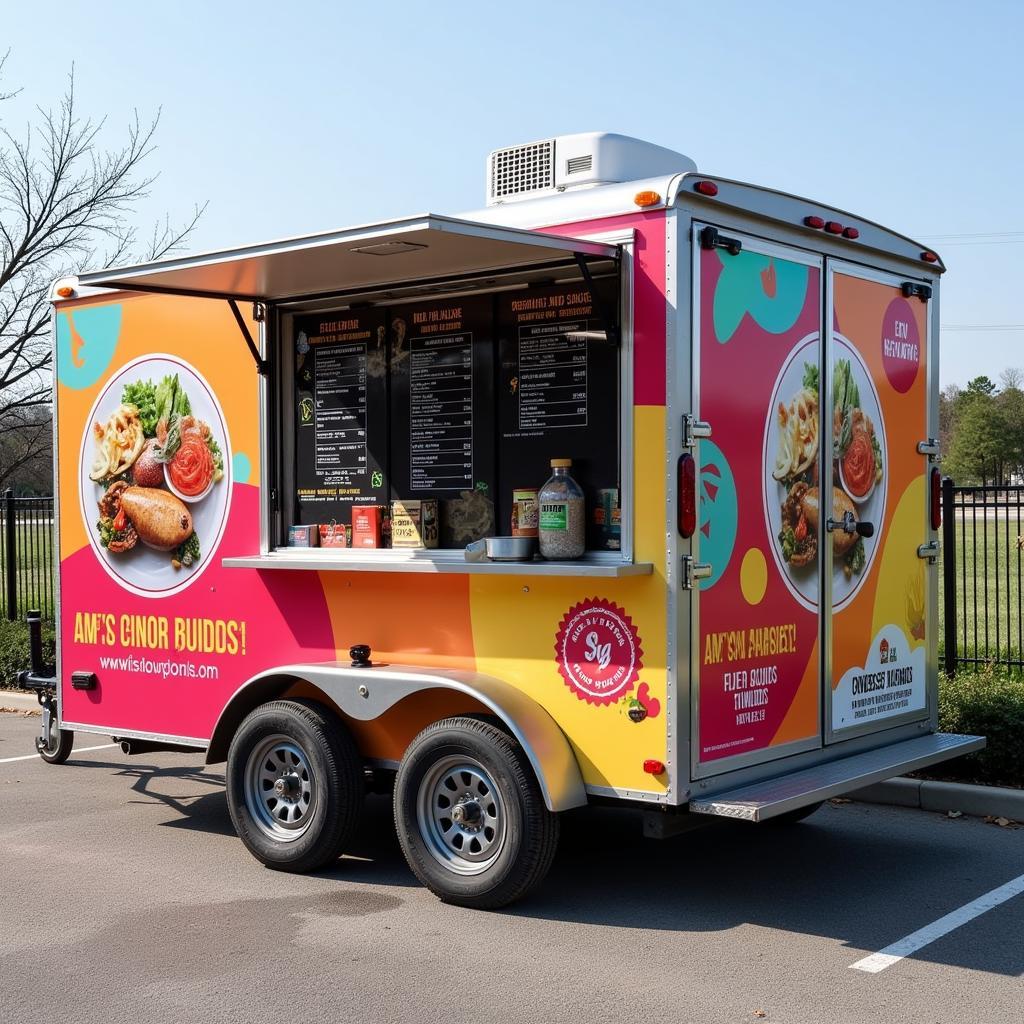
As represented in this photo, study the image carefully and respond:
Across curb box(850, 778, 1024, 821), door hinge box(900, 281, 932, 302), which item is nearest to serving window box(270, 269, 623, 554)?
door hinge box(900, 281, 932, 302)

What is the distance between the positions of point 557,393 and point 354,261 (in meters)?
1.09

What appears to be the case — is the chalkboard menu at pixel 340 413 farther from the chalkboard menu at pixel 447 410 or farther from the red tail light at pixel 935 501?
the red tail light at pixel 935 501

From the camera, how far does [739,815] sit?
5281 mm

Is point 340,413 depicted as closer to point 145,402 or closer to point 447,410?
point 447,410

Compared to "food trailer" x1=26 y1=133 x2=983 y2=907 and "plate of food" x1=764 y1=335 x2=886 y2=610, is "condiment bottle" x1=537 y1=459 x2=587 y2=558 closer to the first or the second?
"food trailer" x1=26 y1=133 x2=983 y2=907

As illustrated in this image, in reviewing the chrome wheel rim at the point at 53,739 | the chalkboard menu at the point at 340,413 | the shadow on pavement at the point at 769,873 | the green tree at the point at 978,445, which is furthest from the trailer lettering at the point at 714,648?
the green tree at the point at 978,445

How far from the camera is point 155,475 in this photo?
743cm

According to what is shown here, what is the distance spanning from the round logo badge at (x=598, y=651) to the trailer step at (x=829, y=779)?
0.59 meters

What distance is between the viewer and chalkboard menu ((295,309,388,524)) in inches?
268

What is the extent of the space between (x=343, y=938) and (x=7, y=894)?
175 cm

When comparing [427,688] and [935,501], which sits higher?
[935,501]

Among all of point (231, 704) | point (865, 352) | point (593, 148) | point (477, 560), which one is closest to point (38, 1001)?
point (231, 704)

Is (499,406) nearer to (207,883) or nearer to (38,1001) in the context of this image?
(207,883)

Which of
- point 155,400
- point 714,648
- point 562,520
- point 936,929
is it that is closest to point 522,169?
point 562,520
